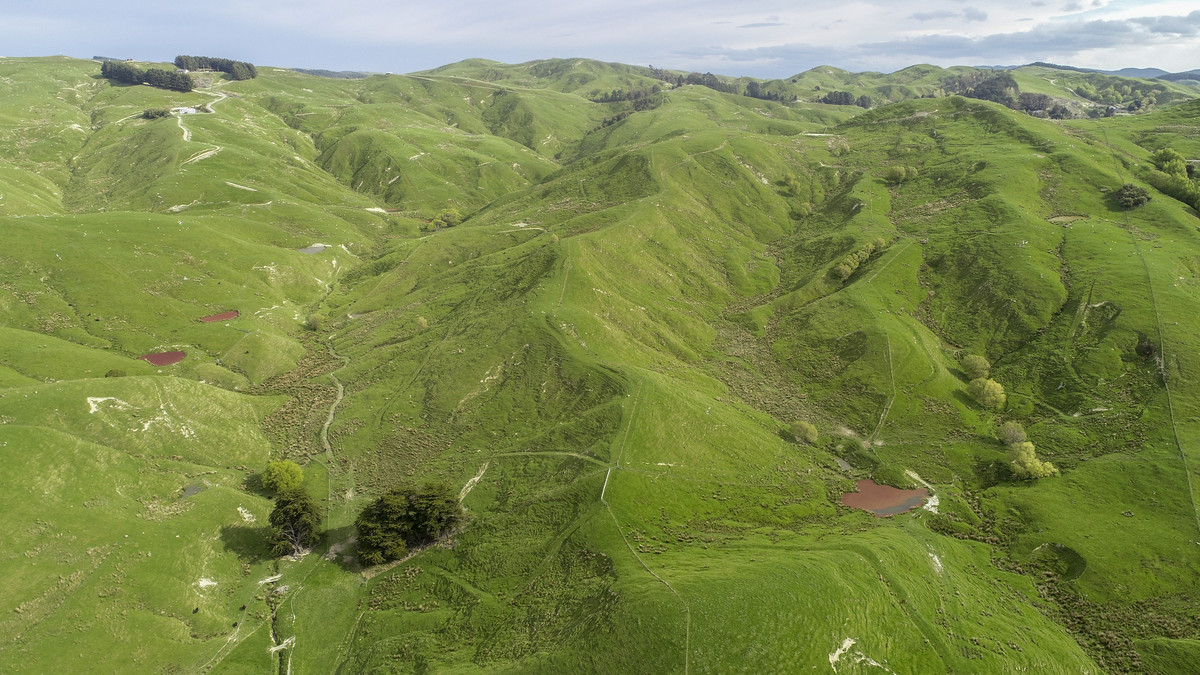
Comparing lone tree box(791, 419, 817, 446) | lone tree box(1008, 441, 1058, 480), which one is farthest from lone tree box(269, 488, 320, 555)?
lone tree box(1008, 441, 1058, 480)

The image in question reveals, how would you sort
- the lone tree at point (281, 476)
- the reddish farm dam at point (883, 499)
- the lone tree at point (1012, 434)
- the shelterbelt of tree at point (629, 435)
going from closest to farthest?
the shelterbelt of tree at point (629, 435)
the reddish farm dam at point (883, 499)
the lone tree at point (281, 476)
the lone tree at point (1012, 434)

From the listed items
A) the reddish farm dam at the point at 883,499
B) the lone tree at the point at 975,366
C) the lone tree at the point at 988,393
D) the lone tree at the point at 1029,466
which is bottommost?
the reddish farm dam at the point at 883,499

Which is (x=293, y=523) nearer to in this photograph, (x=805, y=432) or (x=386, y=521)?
(x=386, y=521)

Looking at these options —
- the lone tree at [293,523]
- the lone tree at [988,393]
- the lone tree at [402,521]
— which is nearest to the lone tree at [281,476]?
the lone tree at [293,523]

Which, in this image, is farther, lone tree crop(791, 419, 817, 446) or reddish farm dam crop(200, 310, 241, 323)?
reddish farm dam crop(200, 310, 241, 323)

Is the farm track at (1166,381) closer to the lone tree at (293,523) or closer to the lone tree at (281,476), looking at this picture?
the lone tree at (293,523)

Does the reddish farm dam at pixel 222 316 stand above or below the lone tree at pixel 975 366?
above

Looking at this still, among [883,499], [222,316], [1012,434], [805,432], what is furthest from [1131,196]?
[222,316]

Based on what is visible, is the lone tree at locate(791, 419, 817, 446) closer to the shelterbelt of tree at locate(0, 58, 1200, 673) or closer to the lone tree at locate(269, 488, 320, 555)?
the shelterbelt of tree at locate(0, 58, 1200, 673)
